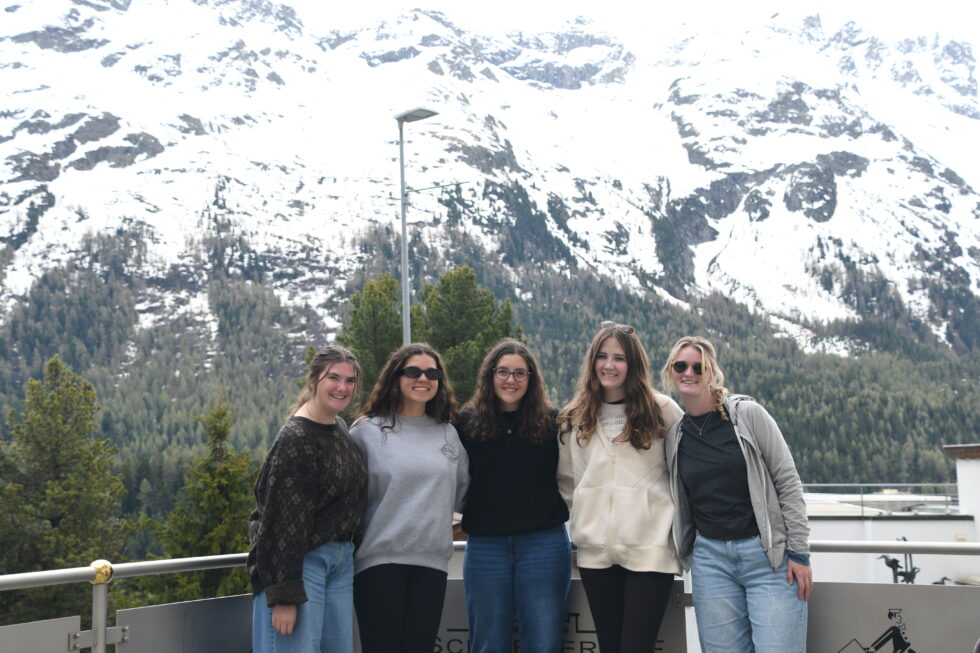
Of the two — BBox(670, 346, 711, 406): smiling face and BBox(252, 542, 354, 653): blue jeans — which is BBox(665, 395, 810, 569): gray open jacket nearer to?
BBox(670, 346, 711, 406): smiling face

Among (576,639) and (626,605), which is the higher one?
(626,605)

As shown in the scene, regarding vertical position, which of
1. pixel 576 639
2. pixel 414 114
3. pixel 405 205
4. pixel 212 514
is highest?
pixel 414 114

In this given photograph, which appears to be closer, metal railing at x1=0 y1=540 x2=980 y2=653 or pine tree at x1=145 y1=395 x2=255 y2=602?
metal railing at x1=0 y1=540 x2=980 y2=653

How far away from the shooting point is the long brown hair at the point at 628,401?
443cm

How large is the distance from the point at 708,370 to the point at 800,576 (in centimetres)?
93

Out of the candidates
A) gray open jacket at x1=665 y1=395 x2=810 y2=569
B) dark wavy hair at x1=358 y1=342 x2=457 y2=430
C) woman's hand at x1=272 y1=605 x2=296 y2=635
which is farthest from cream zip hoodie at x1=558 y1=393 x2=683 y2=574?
woman's hand at x1=272 y1=605 x2=296 y2=635

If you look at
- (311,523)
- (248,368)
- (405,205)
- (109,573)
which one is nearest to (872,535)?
(405,205)

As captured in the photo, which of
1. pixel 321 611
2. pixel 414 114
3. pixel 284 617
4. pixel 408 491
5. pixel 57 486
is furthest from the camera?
pixel 57 486

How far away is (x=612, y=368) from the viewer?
4.50m

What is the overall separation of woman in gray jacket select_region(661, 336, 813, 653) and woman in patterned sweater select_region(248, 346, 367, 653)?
54.7 inches

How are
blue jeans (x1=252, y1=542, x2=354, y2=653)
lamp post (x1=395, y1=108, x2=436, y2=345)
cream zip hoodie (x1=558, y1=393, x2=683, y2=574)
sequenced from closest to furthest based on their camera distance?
blue jeans (x1=252, y1=542, x2=354, y2=653) < cream zip hoodie (x1=558, y1=393, x2=683, y2=574) < lamp post (x1=395, y1=108, x2=436, y2=345)

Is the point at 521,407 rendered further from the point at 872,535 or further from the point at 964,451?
the point at 872,535

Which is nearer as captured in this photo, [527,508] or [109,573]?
[109,573]

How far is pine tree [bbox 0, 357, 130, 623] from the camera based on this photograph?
30.7m
